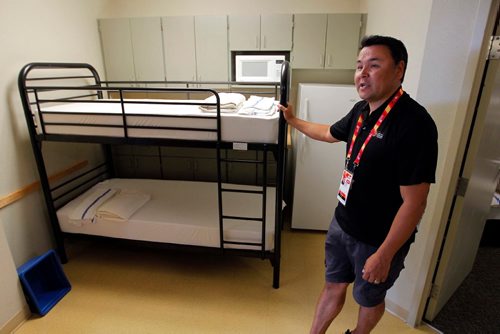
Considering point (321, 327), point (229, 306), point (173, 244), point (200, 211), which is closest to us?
point (321, 327)

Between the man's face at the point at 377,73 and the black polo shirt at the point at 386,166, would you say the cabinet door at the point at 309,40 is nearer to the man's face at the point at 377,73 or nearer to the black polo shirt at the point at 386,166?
the black polo shirt at the point at 386,166

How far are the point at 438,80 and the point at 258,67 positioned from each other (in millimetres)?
1761

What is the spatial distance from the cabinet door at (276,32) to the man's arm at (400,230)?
85.1 inches

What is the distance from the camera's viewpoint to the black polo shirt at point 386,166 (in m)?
1.09

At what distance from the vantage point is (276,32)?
2.82 meters

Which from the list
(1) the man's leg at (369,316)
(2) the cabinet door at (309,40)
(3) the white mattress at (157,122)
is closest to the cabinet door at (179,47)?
(3) the white mattress at (157,122)

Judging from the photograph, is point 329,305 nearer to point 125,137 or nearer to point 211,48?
point 125,137

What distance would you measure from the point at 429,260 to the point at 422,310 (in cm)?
39

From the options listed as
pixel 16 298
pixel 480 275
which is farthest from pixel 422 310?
pixel 16 298

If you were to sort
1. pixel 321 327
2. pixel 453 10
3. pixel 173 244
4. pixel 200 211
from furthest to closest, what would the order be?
pixel 200 211 → pixel 173 244 → pixel 321 327 → pixel 453 10

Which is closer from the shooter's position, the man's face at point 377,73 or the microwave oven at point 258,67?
the man's face at point 377,73

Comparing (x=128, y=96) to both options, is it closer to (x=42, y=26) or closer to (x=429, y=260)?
(x=42, y=26)

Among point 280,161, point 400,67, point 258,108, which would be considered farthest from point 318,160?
point 400,67

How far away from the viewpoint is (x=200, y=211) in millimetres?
2455
